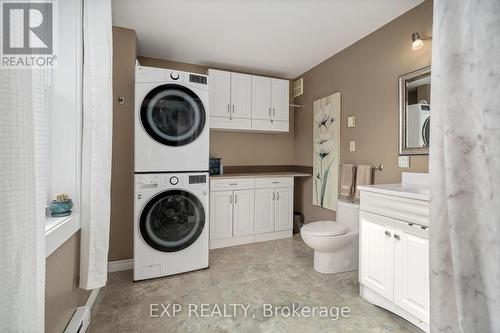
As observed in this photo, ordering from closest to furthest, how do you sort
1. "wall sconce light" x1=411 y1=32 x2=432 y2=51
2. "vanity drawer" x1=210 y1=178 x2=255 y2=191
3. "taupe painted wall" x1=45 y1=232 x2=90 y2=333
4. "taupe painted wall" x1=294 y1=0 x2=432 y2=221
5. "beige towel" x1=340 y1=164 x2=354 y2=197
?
"taupe painted wall" x1=45 y1=232 x2=90 y2=333
"wall sconce light" x1=411 y1=32 x2=432 y2=51
"taupe painted wall" x1=294 y1=0 x2=432 y2=221
"beige towel" x1=340 y1=164 x2=354 y2=197
"vanity drawer" x1=210 y1=178 x2=255 y2=191

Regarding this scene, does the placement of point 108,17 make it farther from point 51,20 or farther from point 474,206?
point 474,206

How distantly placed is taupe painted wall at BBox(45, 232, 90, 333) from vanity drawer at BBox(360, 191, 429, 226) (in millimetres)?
2023

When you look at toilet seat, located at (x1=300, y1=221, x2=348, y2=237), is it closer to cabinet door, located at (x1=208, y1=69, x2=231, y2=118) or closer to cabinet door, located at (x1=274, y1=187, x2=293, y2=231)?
cabinet door, located at (x1=274, y1=187, x2=293, y2=231)

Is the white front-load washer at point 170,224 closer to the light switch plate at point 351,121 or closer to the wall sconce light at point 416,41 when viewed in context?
the light switch plate at point 351,121

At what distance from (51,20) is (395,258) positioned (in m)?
2.65

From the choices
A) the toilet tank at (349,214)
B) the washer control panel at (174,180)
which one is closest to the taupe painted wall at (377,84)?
the toilet tank at (349,214)

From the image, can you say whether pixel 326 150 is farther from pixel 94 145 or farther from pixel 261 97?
pixel 94 145

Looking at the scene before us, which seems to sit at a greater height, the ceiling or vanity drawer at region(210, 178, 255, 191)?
the ceiling

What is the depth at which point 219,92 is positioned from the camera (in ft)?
9.82

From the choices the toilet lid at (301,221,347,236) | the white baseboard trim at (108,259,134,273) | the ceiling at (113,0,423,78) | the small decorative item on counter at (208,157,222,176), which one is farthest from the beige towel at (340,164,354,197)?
the white baseboard trim at (108,259,134,273)

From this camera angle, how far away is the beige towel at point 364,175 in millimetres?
2303

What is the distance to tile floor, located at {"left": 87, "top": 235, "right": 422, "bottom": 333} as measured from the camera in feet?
4.92

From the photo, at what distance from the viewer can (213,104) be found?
9.73 feet

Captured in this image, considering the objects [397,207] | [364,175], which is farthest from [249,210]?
[397,207]
